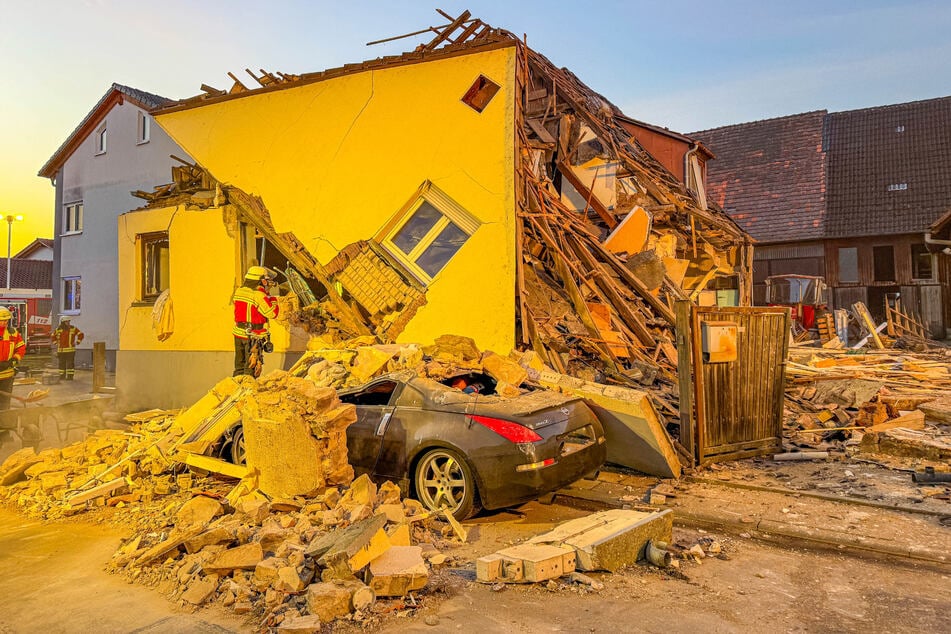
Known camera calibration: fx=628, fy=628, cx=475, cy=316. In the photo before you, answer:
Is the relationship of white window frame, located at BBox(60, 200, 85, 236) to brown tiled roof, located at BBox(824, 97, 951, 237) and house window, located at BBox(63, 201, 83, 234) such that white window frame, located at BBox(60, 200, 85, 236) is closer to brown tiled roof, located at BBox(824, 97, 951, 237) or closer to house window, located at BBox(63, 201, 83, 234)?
house window, located at BBox(63, 201, 83, 234)

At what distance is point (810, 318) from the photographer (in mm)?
23344

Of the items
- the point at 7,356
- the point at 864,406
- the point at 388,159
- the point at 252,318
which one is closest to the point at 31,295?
the point at 7,356

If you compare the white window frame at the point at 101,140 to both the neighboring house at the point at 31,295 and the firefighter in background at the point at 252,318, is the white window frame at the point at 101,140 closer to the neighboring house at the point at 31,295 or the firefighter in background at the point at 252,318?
the neighboring house at the point at 31,295

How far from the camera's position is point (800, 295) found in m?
25.0

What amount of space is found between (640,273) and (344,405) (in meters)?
7.66

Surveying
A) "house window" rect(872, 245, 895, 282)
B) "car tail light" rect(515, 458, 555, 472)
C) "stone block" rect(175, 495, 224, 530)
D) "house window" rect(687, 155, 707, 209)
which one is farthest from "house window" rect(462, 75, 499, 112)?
"house window" rect(872, 245, 895, 282)

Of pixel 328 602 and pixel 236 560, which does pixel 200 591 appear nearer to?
pixel 236 560

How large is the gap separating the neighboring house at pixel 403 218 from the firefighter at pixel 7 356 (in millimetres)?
2955

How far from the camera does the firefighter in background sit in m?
9.71

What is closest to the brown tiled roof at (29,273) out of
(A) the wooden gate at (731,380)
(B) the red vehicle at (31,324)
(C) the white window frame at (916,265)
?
(B) the red vehicle at (31,324)

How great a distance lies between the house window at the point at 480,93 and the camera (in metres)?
9.36

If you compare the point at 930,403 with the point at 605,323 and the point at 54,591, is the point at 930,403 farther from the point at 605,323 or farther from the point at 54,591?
the point at 54,591

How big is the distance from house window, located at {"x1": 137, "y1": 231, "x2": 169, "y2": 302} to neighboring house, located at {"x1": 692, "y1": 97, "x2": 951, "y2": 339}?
2343 centimetres

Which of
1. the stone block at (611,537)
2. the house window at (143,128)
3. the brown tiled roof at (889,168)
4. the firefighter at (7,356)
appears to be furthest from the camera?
the brown tiled roof at (889,168)
